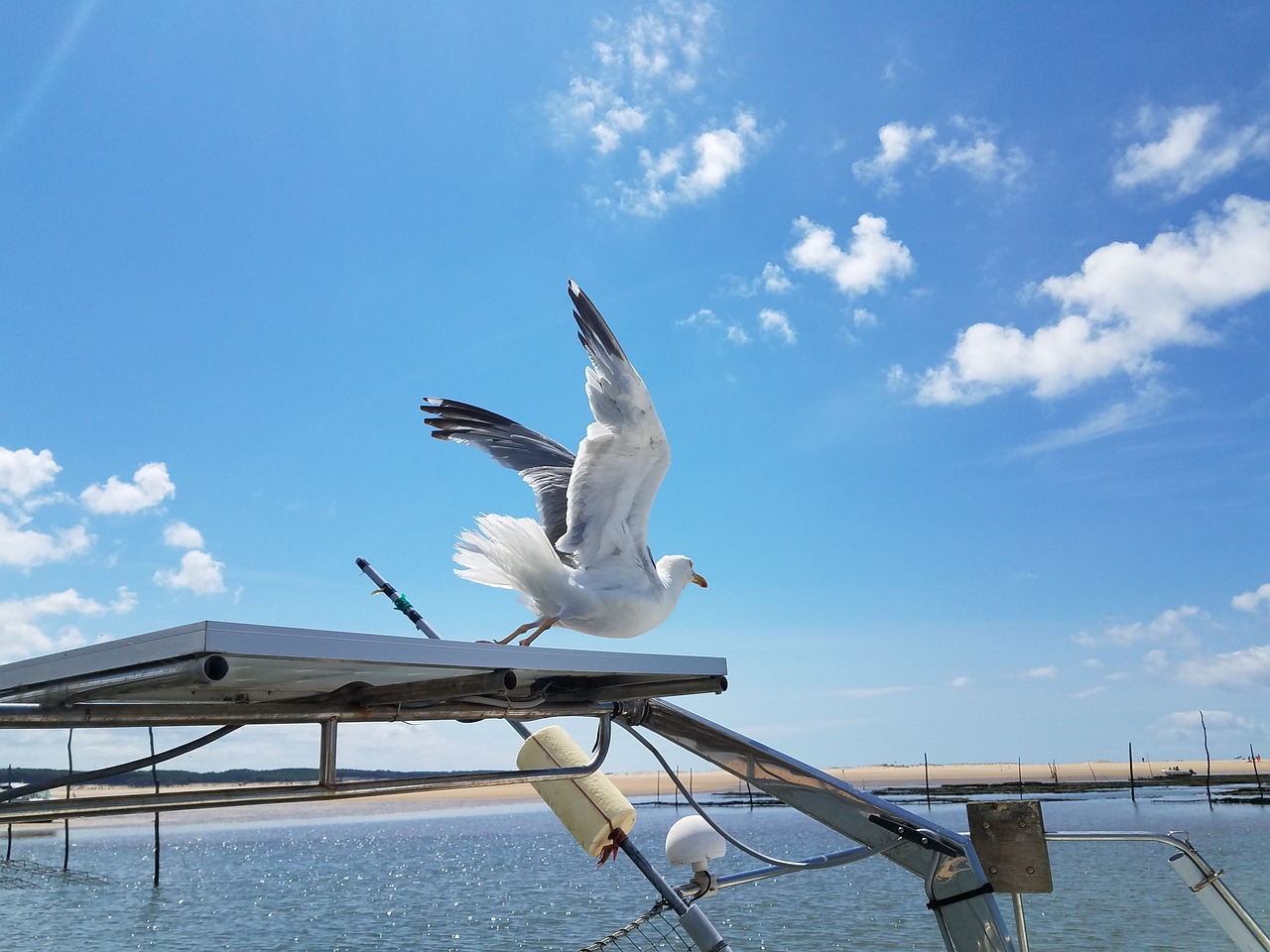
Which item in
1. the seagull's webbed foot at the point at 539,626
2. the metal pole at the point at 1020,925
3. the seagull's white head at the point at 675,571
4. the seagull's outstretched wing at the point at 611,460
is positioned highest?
the seagull's outstretched wing at the point at 611,460

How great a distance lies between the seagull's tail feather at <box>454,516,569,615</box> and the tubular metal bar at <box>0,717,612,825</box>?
75.1 inches

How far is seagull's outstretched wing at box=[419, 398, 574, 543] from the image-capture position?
22.1 feet

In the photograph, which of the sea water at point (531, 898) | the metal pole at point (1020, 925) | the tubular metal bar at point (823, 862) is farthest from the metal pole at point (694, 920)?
the sea water at point (531, 898)

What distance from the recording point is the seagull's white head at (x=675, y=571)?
18.5 feet

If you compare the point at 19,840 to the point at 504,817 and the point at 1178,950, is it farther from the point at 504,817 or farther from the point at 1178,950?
the point at 1178,950

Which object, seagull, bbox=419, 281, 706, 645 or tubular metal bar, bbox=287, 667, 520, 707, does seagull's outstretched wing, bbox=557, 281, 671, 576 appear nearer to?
seagull, bbox=419, 281, 706, 645

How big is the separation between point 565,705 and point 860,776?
122136 mm

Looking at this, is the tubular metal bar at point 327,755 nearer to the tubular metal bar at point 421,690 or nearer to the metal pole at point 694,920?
the tubular metal bar at point 421,690

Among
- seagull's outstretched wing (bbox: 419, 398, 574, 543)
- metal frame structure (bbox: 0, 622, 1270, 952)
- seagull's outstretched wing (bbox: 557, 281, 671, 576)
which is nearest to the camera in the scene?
metal frame structure (bbox: 0, 622, 1270, 952)

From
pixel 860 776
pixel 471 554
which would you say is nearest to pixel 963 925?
pixel 471 554

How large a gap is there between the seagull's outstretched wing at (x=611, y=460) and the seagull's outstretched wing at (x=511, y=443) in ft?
3.18

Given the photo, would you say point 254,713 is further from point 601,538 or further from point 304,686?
point 601,538

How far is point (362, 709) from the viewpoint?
2.54 meters

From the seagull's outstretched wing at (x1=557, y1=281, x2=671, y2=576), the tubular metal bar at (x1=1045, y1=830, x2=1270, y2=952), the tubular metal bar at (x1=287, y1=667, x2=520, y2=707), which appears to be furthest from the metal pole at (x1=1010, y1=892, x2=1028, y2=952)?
the tubular metal bar at (x1=287, y1=667, x2=520, y2=707)
